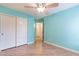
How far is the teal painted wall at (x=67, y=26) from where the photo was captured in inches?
81.4

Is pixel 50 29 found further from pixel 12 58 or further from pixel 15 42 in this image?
pixel 12 58

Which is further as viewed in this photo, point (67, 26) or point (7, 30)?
point (7, 30)

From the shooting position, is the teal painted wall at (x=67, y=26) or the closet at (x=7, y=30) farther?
the closet at (x=7, y=30)

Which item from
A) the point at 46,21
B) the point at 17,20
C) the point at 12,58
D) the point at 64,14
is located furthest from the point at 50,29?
the point at 12,58

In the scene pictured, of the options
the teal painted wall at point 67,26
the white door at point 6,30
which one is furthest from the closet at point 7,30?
the teal painted wall at point 67,26

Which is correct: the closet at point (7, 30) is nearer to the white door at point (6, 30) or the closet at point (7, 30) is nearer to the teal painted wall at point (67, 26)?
the white door at point (6, 30)

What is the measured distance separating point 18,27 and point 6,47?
701 mm

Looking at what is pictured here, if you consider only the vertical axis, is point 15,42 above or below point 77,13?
below

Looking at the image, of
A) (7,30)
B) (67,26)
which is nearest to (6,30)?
(7,30)

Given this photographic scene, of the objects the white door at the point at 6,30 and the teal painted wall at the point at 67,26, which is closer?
the teal painted wall at the point at 67,26

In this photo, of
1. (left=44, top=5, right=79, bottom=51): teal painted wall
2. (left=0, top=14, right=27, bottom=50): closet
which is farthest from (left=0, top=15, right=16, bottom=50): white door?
(left=44, top=5, right=79, bottom=51): teal painted wall

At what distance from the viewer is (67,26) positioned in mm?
2295

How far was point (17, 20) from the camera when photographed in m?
2.75

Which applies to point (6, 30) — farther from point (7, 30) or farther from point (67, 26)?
point (67, 26)
